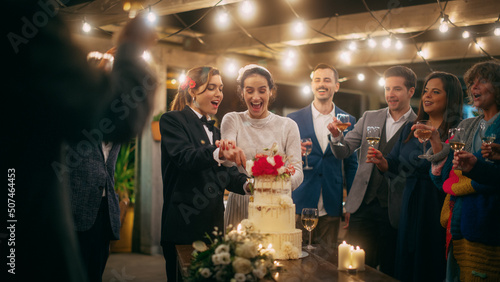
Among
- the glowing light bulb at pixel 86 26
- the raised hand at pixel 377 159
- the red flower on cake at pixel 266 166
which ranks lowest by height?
the red flower on cake at pixel 266 166

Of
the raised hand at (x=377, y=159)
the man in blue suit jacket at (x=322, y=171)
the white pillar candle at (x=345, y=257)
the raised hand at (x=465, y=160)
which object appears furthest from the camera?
the man in blue suit jacket at (x=322, y=171)

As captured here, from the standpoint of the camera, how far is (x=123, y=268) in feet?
17.9

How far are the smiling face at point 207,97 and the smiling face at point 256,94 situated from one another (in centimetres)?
19

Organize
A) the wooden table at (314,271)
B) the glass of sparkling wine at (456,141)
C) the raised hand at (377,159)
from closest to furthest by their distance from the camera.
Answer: the wooden table at (314,271) < the glass of sparkling wine at (456,141) < the raised hand at (377,159)

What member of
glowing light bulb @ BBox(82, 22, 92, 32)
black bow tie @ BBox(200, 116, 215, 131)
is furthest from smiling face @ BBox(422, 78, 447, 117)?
glowing light bulb @ BBox(82, 22, 92, 32)

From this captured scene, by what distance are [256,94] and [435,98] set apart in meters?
1.30

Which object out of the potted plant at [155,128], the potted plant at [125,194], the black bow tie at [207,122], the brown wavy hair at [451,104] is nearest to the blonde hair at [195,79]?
the black bow tie at [207,122]

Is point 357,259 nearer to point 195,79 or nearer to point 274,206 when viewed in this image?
point 274,206

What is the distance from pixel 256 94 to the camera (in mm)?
2939

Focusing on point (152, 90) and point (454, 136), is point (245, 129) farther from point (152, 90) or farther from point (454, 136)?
point (152, 90)

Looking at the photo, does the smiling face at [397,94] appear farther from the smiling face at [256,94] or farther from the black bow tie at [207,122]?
the black bow tie at [207,122]

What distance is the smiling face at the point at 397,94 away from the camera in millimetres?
3514

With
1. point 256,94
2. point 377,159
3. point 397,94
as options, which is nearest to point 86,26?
point 256,94

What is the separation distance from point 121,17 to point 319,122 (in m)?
2.89
